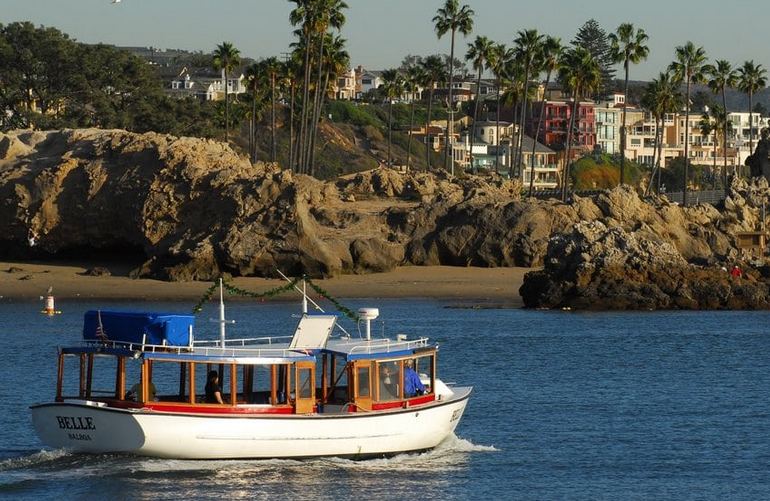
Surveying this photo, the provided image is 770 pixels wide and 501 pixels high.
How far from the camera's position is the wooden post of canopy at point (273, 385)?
3034 cm

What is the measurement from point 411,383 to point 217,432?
169 inches

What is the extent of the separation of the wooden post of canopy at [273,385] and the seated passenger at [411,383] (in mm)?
2753

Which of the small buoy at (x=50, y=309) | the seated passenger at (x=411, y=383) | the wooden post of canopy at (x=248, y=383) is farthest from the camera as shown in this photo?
the small buoy at (x=50, y=309)

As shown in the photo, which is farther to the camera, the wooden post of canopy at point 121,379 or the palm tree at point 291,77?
the palm tree at point 291,77

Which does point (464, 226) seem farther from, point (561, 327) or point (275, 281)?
point (561, 327)

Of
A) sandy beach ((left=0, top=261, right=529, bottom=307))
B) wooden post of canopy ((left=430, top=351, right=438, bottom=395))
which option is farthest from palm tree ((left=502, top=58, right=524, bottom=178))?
wooden post of canopy ((left=430, top=351, right=438, bottom=395))

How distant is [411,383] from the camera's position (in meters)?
31.8

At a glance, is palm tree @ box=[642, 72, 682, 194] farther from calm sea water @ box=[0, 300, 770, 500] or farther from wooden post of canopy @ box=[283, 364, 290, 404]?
wooden post of canopy @ box=[283, 364, 290, 404]

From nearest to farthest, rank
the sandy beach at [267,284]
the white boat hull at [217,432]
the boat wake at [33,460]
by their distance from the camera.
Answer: the white boat hull at [217,432]
the boat wake at [33,460]
the sandy beach at [267,284]

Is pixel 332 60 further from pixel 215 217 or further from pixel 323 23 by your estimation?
pixel 215 217

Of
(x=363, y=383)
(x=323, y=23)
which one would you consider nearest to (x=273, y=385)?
(x=363, y=383)

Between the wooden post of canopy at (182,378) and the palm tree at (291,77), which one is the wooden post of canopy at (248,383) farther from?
the palm tree at (291,77)

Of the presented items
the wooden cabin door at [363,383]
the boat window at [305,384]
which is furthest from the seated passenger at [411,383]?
the boat window at [305,384]

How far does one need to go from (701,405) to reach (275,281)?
105 feet
